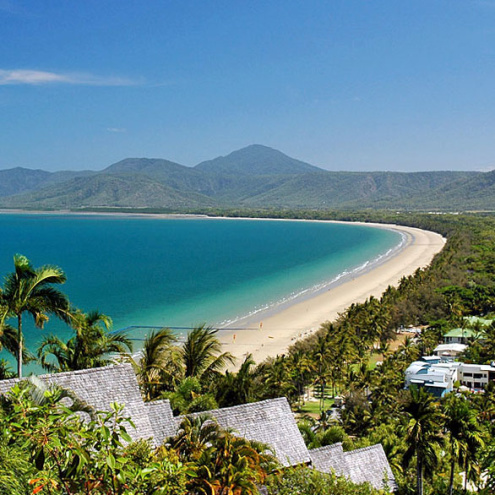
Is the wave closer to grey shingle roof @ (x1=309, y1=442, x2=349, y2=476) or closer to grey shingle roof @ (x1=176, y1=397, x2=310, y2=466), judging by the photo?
grey shingle roof @ (x1=309, y1=442, x2=349, y2=476)

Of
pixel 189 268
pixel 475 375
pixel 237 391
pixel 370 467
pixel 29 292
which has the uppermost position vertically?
pixel 29 292

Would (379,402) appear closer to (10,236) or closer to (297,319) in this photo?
(297,319)

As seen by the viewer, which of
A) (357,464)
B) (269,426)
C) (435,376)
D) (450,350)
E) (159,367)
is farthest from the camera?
(450,350)

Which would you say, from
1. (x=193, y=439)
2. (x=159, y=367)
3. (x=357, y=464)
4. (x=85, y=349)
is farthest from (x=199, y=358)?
(x=193, y=439)

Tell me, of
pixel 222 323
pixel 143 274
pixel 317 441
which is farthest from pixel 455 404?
pixel 143 274

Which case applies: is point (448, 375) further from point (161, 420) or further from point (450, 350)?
point (161, 420)

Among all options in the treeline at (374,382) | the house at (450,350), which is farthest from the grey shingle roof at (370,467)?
the house at (450,350)

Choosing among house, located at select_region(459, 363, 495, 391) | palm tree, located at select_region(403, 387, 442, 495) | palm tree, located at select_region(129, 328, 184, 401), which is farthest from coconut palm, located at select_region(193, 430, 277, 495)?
house, located at select_region(459, 363, 495, 391)
